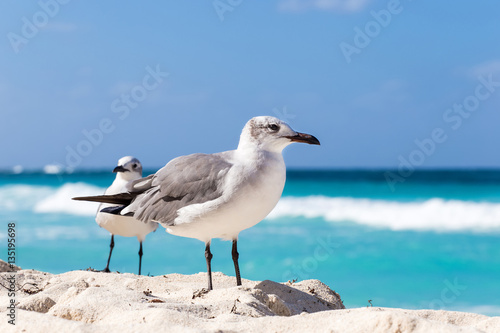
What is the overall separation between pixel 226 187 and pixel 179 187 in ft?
1.55

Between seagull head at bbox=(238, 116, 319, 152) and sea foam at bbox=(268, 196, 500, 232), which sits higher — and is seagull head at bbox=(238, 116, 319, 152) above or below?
below

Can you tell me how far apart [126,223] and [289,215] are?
1204 centimetres

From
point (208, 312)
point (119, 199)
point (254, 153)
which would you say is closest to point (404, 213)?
point (119, 199)

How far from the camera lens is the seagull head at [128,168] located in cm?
710

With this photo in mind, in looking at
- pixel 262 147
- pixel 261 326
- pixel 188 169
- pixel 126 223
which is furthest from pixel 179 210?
pixel 126 223

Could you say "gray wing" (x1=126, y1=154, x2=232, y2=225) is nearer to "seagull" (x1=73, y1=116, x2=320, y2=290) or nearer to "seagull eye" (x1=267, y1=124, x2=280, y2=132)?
"seagull" (x1=73, y1=116, x2=320, y2=290)

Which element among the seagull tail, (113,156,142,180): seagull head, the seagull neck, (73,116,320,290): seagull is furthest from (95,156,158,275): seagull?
the seagull neck

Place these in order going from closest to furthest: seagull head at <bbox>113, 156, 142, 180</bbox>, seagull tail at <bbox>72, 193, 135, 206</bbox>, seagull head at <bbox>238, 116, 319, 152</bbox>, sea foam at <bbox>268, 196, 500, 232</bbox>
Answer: seagull head at <bbox>238, 116, 319, 152</bbox>, seagull tail at <bbox>72, 193, 135, 206</bbox>, seagull head at <bbox>113, 156, 142, 180</bbox>, sea foam at <bbox>268, 196, 500, 232</bbox>

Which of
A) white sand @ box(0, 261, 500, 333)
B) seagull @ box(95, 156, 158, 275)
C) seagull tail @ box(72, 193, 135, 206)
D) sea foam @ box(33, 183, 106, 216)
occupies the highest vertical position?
sea foam @ box(33, 183, 106, 216)

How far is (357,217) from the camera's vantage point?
1841 centimetres

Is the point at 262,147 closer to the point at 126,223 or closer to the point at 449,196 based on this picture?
the point at 126,223

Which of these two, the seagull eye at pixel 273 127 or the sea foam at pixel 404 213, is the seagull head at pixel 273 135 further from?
the sea foam at pixel 404 213

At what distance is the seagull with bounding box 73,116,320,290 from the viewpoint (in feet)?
13.6

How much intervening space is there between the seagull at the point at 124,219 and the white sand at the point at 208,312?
162cm
